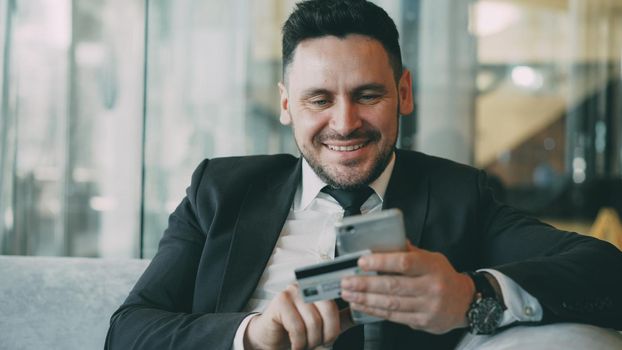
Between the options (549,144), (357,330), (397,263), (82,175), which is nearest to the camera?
(397,263)

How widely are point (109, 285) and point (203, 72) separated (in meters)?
2.59

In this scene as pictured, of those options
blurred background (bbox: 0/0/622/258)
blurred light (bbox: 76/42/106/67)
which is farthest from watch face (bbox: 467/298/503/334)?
blurred light (bbox: 76/42/106/67)

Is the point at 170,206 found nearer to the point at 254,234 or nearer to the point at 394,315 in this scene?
the point at 254,234

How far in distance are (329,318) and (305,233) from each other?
55 centimetres

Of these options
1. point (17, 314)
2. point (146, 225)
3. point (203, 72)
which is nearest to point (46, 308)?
point (17, 314)

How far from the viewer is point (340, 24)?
163cm

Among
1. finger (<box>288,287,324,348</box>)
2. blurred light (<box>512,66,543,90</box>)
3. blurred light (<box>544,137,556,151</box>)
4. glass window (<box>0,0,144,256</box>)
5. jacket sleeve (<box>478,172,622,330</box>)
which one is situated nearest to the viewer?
finger (<box>288,287,324,348</box>)

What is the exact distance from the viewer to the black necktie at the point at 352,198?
1.63 m

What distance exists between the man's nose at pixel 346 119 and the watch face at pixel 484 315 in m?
0.52

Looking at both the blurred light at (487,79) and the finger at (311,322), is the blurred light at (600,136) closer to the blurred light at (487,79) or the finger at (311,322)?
the blurred light at (487,79)

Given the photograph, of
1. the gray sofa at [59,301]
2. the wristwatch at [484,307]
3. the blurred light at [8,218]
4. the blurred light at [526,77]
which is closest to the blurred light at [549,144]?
the blurred light at [526,77]

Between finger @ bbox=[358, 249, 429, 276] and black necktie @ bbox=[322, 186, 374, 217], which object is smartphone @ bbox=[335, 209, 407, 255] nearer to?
finger @ bbox=[358, 249, 429, 276]

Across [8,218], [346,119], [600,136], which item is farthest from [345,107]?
[600,136]

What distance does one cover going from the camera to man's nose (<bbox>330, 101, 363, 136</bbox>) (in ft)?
5.11
